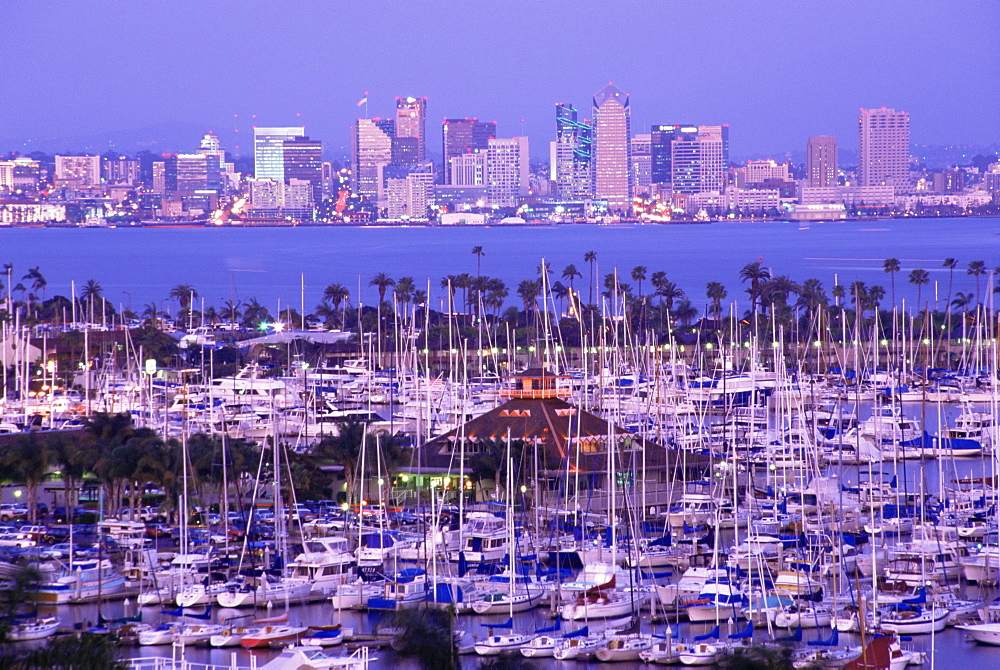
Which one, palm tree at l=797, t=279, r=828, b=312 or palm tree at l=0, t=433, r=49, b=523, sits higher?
palm tree at l=797, t=279, r=828, b=312

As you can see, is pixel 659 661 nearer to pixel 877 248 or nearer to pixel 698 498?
pixel 698 498

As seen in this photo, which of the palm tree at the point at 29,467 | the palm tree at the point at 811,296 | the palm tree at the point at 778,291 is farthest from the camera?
the palm tree at the point at 778,291

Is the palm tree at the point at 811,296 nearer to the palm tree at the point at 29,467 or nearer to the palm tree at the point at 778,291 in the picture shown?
the palm tree at the point at 778,291

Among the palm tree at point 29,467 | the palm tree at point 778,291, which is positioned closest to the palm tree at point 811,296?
the palm tree at point 778,291

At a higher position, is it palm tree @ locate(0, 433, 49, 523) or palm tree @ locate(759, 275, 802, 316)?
palm tree @ locate(759, 275, 802, 316)

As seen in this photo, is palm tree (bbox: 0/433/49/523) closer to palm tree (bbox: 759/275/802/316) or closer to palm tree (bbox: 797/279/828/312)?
palm tree (bbox: 797/279/828/312)

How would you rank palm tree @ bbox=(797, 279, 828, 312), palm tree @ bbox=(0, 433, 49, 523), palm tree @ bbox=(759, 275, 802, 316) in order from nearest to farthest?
palm tree @ bbox=(0, 433, 49, 523), palm tree @ bbox=(797, 279, 828, 312), palm tree @ bbox=(759, 275, 802, 316)

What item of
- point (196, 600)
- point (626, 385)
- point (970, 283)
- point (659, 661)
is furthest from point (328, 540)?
point (970, 283)

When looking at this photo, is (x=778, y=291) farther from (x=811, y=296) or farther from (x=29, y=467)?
→ (x=29, y=467)

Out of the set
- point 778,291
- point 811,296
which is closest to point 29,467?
point 811,296

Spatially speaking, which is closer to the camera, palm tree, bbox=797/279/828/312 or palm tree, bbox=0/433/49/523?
palm tree, bbox=0/433/49/523

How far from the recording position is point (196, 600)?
20250 millimetres

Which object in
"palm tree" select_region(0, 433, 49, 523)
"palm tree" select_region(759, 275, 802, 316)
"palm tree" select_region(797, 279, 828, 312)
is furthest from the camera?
"palm tree" select_region(759, 275, 802, 316)

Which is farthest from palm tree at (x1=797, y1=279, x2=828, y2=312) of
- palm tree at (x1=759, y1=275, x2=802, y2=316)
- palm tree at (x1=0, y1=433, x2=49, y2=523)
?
palm tree at (x1=0, y1=433, x2=49, y2=523)
